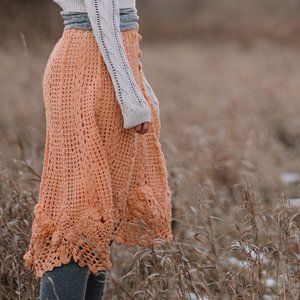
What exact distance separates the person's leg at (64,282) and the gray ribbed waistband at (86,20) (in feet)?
2.46

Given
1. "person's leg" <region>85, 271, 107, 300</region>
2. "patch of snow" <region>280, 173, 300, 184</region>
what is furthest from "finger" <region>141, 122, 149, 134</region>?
"patch of snow" <region>280, 173, 300, 184</region>

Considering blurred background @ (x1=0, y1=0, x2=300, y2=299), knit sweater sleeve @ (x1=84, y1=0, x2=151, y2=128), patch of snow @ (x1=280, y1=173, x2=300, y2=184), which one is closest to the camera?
knit sweater sleeve @ (x1=84, y1=0, x2=151, y2=128)

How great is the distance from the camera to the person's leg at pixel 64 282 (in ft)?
8.00

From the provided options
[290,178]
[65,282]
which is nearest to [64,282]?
[65,282]

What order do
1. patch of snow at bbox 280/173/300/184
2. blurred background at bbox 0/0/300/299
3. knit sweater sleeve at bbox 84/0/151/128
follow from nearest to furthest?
knit sweater sleeve at bbox 84/0/151/128
blurred background at bbox 0/0/300/299
patch of snow at bbox 280/173/300/184

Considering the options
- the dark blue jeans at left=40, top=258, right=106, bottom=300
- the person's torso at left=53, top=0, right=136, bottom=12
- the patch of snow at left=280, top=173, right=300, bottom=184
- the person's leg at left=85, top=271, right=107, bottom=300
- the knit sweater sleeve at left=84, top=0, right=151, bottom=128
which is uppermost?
the person's torso at left=53, top=0, right=136, bottom=12

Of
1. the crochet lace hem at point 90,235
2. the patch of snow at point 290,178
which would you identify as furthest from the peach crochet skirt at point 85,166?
the patch of snow at point 290,178

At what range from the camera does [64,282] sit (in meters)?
2.44

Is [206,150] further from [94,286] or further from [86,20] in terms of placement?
[86,20]

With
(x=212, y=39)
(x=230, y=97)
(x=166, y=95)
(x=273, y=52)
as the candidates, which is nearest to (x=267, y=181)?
(x=230, y=97)

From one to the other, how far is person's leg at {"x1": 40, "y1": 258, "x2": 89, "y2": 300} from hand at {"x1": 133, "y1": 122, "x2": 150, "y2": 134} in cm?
46

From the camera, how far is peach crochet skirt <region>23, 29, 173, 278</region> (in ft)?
Answer: 8.00

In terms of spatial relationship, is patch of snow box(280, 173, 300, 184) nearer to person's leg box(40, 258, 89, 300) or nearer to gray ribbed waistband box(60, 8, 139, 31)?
gray ribbed waistband box(60, 8, 139, 31)

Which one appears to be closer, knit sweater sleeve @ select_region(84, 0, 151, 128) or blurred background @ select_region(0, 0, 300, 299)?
knit sweater sleeve @ select_region(84, 0, 151, 128)
